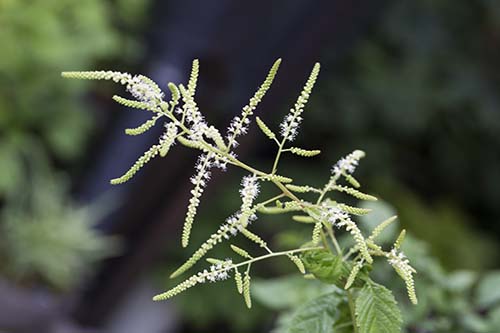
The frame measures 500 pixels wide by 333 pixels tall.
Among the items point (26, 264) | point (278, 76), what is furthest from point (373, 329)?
point (26, 264)

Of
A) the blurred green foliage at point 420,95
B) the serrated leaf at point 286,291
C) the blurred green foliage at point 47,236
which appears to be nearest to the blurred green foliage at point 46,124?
the blurred green foliage at point 47,236

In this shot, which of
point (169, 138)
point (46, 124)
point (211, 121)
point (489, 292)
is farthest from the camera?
point (46, 124)

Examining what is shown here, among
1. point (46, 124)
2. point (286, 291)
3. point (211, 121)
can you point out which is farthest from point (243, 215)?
point (46, 124)

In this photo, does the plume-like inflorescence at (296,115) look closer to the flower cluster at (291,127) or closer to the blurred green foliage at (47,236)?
the flower cluster at (291,127)

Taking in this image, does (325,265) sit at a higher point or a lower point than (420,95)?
lower

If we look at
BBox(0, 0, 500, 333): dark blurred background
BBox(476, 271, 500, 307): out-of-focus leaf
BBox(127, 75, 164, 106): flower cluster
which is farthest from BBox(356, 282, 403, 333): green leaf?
BBox(0, 0, 500, 333): dark blurred background

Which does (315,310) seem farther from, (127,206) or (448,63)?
(448,63)

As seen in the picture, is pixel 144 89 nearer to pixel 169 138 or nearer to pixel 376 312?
pixel 169 138
